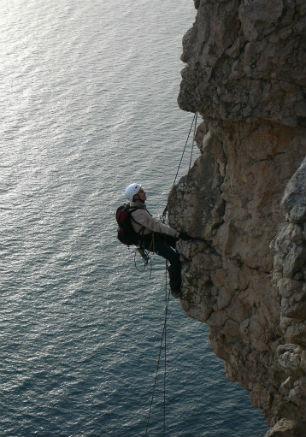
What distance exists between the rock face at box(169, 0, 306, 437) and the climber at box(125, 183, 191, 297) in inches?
11.9

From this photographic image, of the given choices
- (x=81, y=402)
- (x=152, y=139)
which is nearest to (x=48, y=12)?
Result: (x=152, y=139)

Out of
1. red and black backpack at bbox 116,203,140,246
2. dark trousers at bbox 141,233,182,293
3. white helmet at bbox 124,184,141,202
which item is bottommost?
dark trousers at bbox 141,233,182,293

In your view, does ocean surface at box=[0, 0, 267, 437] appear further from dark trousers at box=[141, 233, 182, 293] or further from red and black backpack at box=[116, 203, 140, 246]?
red and black backpack at box=[116, 203, 140, 246]

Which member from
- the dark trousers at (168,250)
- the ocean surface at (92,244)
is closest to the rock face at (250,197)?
the dark trousers at (168,250)

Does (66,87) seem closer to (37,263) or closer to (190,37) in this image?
(37,263)

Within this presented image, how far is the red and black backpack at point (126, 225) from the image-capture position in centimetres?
1730

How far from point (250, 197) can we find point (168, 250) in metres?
2.63

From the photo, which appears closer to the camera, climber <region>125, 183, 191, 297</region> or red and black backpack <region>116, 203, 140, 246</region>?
climber <region>125, 183, 191, 297</region>

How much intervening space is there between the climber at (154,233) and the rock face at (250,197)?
11.9 inches

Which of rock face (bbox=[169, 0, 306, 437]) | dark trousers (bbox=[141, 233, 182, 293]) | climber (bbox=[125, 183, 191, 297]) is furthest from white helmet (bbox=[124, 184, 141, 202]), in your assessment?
rock face (bbox=[169, 0, 306, 437])

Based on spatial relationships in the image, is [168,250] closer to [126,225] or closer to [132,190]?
[126,225]

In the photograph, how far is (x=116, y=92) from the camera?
213ft

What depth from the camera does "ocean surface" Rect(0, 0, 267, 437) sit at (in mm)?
38219

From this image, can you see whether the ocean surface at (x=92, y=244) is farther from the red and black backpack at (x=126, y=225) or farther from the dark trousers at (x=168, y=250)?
the red and black backpack at (x=126, y=225)
